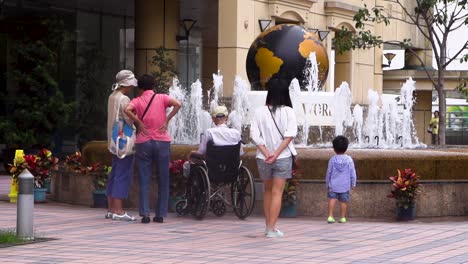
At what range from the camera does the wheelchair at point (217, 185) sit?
1504cm

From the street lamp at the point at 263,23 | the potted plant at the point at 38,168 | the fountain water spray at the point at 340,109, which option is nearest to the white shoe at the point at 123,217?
the potted plant at the point at 38,168

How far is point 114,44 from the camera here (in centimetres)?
3703

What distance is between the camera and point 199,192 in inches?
599

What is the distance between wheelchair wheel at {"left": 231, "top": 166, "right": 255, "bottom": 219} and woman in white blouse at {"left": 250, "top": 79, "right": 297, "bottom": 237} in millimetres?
Result: 1916

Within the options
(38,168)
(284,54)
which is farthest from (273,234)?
(284,54)

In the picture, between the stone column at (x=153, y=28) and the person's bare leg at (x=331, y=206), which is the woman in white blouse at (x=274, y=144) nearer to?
the person's bare leg at (x=331, y=206)

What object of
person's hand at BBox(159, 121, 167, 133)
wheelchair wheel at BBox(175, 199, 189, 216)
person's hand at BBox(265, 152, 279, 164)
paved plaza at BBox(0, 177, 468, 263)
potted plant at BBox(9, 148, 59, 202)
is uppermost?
person's hand at BBox(159, 121, 167, 133)

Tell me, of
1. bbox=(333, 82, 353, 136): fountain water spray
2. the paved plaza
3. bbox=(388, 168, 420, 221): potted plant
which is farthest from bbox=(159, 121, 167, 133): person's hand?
bbox=(333, 82, 353, 136): fountain water spray

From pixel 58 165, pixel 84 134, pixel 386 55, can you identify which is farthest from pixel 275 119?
pixel 386 55

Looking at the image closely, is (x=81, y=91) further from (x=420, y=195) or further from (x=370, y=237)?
(x=370, y=237)

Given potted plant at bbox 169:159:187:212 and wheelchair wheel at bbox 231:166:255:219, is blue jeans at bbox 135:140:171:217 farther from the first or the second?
potted plant at bbox 169:159:187:212

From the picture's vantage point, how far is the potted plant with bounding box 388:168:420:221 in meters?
15.4

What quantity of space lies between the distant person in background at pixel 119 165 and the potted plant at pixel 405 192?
133 inches

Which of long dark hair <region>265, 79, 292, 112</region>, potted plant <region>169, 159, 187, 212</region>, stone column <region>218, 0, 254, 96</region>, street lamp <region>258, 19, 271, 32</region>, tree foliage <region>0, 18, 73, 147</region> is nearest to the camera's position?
long dark hair <region>265, 79, 292, 112</region>
